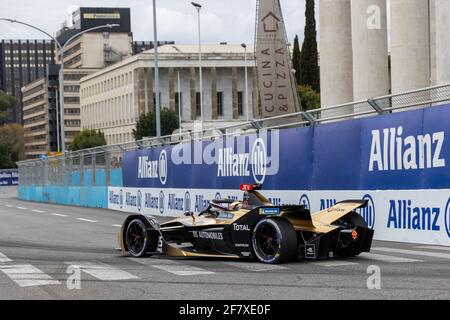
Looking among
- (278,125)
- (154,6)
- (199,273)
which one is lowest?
(199,273)

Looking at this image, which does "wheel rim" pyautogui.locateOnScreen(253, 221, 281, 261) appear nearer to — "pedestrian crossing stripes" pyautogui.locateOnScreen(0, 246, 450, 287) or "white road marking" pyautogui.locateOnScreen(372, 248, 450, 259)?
"pedestrian crossing stripes" pyautogui.locateOnScreen(0, 246, 450, 287)

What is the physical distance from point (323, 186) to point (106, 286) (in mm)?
10115

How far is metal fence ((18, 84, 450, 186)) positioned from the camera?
1720 centimetres

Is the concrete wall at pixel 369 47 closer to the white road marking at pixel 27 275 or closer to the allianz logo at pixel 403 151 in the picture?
the allianz logo at pixel 403 151

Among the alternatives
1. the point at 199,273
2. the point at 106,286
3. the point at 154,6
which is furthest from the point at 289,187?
the point at 154,6

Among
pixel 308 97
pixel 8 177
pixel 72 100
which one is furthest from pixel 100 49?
pixel 308 97

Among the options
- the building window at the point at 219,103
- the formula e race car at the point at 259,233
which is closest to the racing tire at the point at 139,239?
the formula e race car at the point at 259,233

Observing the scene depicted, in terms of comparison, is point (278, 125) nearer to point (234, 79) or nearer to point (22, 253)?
point (22, 253)

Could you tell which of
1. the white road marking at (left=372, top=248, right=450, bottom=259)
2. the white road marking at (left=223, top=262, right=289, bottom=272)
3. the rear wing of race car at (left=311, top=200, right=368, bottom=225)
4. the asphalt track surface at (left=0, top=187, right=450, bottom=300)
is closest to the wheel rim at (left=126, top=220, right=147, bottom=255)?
the asphalt track surface at (left=0, top=187, right=450, bottom=300)

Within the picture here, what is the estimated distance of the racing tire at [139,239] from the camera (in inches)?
545

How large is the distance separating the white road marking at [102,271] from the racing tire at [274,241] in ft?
6.37

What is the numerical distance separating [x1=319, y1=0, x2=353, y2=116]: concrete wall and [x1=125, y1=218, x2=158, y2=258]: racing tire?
3267cm

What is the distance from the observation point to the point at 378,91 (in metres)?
41.6

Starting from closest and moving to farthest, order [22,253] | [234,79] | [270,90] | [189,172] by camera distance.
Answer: [22,253], [189,172], [270,90], [234,79]
